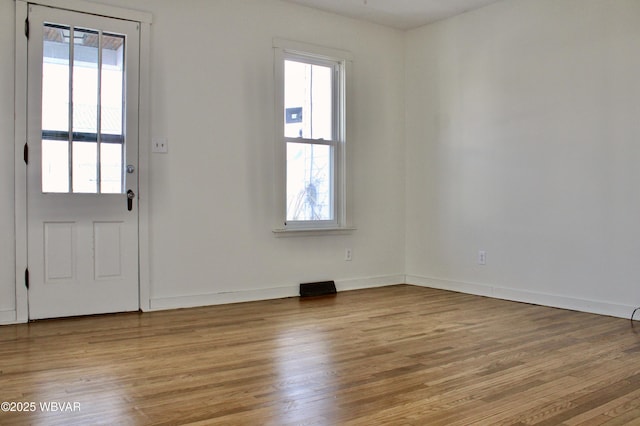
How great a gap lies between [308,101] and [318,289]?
1.78m

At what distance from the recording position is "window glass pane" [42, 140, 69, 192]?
3.72m

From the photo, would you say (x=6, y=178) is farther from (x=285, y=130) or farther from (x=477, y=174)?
(x=477, y=174)

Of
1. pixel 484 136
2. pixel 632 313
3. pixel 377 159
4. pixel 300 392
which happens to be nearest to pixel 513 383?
pixel 300 392

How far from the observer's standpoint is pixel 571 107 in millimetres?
4168

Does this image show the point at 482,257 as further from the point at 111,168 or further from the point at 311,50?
the point at 111,168

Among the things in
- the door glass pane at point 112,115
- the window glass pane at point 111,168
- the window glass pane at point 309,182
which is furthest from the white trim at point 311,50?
the window glass pane at point 111,168

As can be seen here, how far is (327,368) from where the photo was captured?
8.65 feet

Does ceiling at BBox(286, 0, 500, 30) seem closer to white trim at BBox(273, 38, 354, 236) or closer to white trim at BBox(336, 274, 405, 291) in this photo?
white trim at BBox(273, 38, 354, 236)

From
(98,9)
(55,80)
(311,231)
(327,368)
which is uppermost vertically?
(98,9)

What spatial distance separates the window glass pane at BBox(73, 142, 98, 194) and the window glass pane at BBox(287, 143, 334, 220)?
1.69 meters

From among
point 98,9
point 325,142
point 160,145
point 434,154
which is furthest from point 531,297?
point 98,9

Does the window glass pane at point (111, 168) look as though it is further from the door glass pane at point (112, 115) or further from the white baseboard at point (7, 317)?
the white baseboard at point (7, 317)

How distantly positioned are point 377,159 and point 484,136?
1.10 metres

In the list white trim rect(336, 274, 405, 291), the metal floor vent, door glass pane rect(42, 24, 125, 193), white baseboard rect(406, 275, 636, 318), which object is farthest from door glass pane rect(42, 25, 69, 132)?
white baseboard rect(406, 275, 636, 318)
